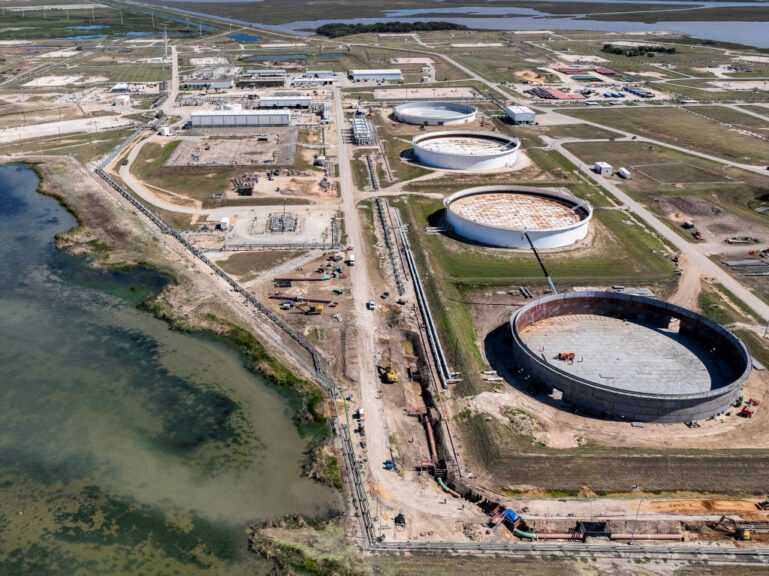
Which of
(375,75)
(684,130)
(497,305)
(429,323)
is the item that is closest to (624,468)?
(429,323)

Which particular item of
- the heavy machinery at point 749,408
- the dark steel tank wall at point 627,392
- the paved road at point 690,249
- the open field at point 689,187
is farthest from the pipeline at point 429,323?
the open field at point 689,187

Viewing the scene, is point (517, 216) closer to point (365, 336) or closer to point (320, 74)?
point (365, 336)

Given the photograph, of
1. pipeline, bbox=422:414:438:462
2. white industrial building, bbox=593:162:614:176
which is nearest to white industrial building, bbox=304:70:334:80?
white industrial building, bbox=593:162:614:176

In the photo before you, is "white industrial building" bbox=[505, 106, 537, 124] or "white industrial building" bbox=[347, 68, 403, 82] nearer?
"white industrial building" bbox=[505, 106, 537, 124]

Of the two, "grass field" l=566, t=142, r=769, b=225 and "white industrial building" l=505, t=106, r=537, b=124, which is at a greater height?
"white industrial building" l=505, t=106, r=537, b=124

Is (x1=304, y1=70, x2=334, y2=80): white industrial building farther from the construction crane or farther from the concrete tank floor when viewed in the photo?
the concrete tank floor

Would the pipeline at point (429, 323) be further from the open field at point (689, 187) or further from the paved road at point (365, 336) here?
the open field at point (689, 187)
